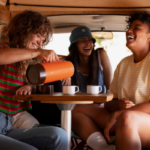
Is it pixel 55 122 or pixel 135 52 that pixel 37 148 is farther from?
pixel 135 52

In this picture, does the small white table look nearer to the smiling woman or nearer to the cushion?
the smiling woman

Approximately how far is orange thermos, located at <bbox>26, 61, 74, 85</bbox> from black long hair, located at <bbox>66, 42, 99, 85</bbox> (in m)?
0.89

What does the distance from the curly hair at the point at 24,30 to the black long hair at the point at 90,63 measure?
69cm

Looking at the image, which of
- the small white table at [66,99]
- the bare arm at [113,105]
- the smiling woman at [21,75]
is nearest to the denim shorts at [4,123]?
the smiling woman at [21,75]

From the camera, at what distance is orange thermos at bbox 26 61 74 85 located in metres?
1.20

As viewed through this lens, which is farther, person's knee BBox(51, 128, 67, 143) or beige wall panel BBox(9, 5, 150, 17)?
beige wall panel BBox(9, 5, 150, 17)

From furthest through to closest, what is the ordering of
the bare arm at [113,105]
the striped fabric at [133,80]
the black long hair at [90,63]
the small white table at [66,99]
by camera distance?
the black long hair at [90,63], the bare arm at [113,105], the striped fabric at [133,80], the small white table at [66,99]

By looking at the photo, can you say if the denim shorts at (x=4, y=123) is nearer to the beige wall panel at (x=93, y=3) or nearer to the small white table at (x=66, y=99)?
the small white table at (x=66, y=99)

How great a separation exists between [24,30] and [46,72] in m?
0.47

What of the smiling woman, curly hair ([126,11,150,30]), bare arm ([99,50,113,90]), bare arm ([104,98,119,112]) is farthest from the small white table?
bare arm ([99,50,113,90])

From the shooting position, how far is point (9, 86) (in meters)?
1.37

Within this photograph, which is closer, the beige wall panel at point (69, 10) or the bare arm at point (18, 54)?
the bare arm at point (18, 54)

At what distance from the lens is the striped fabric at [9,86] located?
1.34m

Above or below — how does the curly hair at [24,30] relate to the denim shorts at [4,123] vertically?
above
